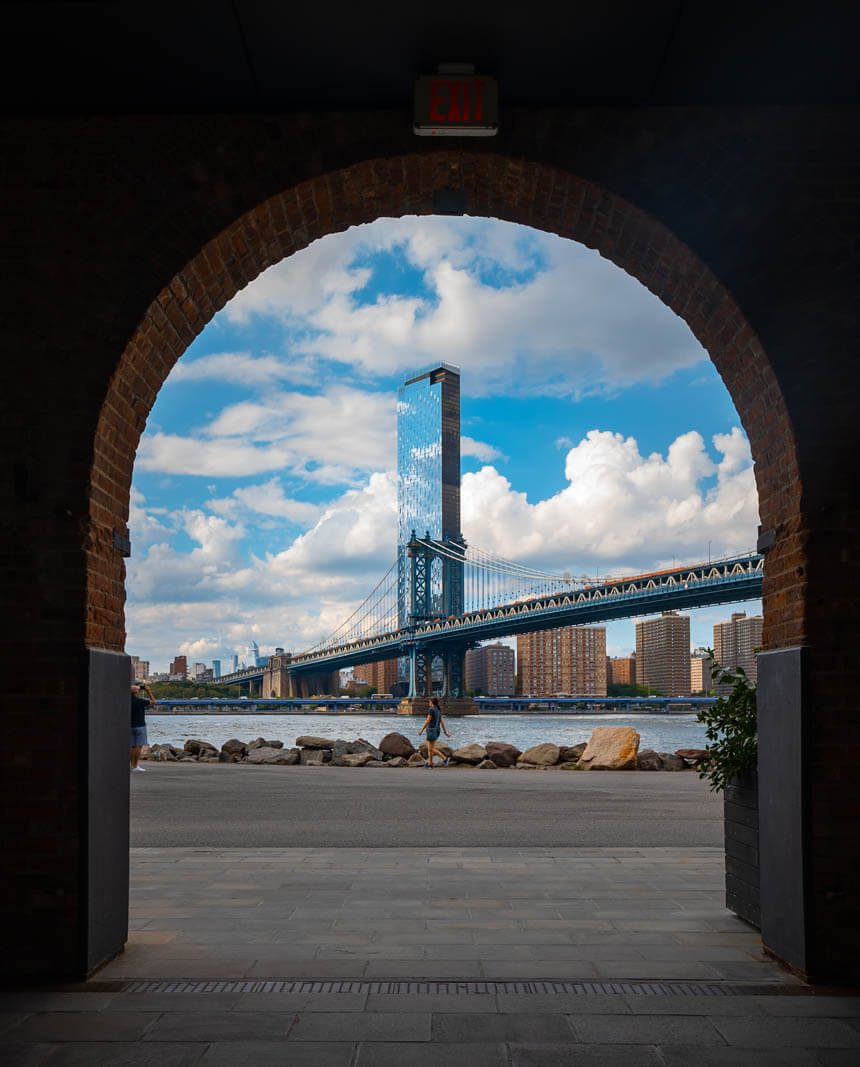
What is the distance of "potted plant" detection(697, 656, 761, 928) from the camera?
5051mm

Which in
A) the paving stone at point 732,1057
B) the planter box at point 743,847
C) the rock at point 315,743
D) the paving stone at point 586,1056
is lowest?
the rock at point 315,743

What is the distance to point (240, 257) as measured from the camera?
199 inches

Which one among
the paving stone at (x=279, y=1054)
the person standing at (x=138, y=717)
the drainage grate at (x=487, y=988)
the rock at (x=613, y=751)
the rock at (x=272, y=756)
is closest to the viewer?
the paving stone at (x=279, y=1054)

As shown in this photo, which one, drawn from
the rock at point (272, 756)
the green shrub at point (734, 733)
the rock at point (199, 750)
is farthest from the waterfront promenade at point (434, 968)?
the rock at point (199, 750)

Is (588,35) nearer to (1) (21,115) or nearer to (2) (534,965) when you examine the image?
(1) (21,115)

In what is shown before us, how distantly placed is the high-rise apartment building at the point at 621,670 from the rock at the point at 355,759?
95.8 metres

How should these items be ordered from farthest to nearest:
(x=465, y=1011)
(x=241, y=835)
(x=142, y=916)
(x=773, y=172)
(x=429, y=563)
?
(x=429, y=563) → (x=241, y=835) → (x=142, y=916) → (x=773, y=172) → (x=465, y=1011)

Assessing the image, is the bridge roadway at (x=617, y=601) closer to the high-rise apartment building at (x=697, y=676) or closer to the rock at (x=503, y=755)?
the rock at (x=503, y=755)

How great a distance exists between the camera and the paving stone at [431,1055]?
10.8 feet

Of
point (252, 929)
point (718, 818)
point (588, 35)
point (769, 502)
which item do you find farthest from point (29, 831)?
point (718, 818)

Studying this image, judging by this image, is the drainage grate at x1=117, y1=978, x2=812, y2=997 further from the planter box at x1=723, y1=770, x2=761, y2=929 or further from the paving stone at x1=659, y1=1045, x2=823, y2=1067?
the planter box at x1=723, y1=770, x2=761, y2=929

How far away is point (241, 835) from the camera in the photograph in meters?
8.34

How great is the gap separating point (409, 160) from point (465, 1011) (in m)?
3.80

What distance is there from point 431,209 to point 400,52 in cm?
108
